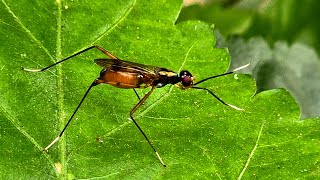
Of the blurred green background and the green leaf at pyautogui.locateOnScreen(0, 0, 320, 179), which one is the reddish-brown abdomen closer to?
the green leaf at pyautogui.locateOnScreen(0, 0, 320, 179)

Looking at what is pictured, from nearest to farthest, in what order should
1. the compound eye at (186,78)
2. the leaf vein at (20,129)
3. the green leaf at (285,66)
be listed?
1. the leaf vein at (20,129)
2. the compound eye at (186,78)
3. the green leaf at (285,66)

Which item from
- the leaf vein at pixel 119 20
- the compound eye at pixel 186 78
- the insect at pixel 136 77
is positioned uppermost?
the leaf vein at pixel 119 20

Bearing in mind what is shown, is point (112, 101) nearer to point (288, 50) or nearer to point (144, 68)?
point (144, 68)

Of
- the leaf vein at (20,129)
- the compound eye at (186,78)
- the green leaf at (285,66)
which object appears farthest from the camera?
the green leaf at (285,66)

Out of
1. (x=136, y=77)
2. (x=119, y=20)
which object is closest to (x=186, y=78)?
(x=136, y=77)

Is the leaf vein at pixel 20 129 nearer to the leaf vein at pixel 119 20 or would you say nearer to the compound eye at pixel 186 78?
the leaf vein at pixel 119 20

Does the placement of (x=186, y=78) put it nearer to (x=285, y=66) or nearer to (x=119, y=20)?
(x=119, y=20)

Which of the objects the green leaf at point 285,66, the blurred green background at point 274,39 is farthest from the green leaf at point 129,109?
the green leaf at point 285,66
